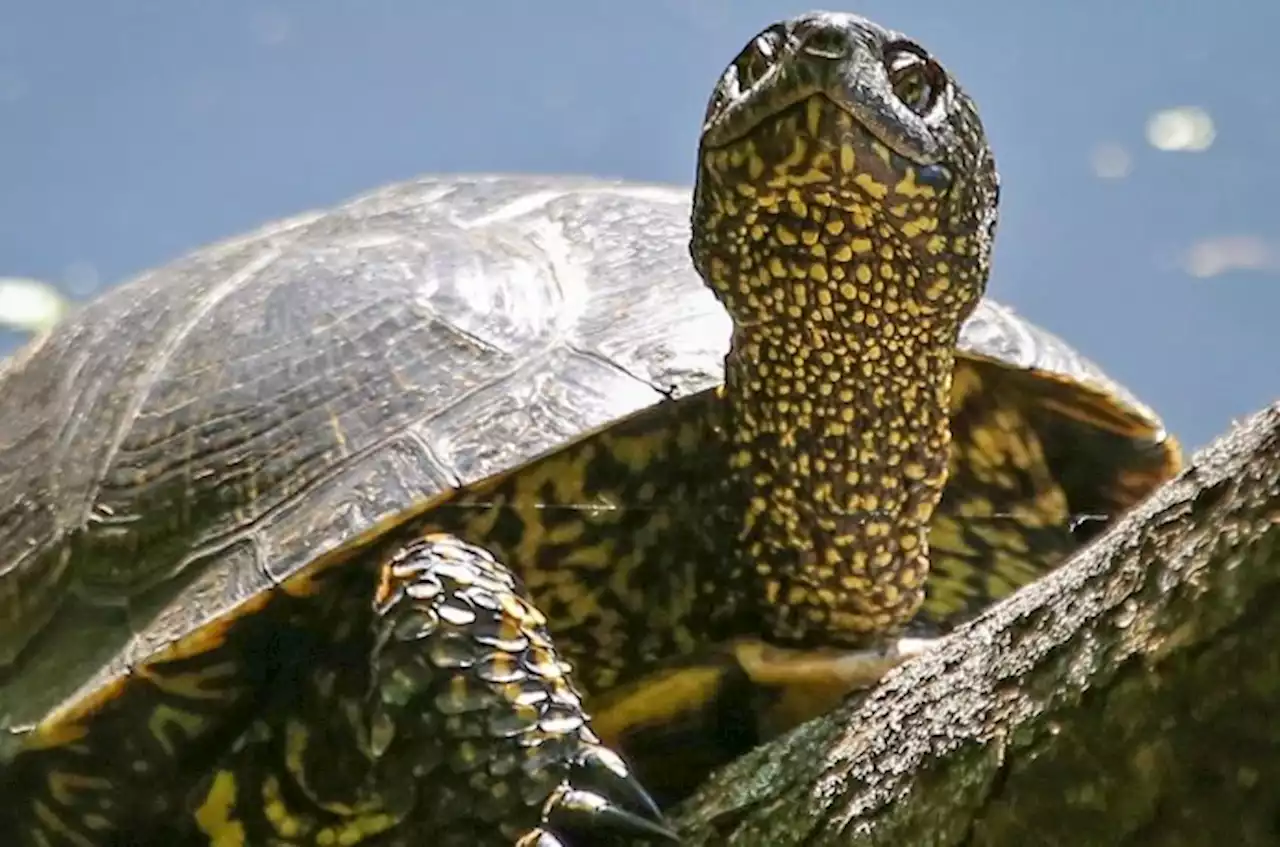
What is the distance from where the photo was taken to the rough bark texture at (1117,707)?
Answer: 1.56 ft

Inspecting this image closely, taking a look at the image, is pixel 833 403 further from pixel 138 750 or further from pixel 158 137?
pixel 158 137

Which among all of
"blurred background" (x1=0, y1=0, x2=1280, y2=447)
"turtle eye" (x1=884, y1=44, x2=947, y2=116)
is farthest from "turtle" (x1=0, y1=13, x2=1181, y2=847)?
"blurred background" (x1=0, y1=0, x2=1280, y2=447)

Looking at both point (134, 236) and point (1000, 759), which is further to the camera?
point (134, 236)

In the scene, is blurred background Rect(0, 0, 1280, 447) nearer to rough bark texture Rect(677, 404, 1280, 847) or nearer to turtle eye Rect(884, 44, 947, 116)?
turtle eye Rect(884, 44, 947, 116)

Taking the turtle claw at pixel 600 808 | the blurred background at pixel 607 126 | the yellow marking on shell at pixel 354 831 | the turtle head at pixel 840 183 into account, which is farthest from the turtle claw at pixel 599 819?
the blurred background at pixel 607 126

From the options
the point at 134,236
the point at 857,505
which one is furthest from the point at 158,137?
the point at 857,505

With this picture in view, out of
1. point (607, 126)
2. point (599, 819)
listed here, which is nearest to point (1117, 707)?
point (599, 819)

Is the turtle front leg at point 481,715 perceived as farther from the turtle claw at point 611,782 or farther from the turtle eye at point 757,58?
the turtle eye at point 757,58

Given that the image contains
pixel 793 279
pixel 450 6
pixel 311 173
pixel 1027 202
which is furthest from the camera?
pixel 311 173

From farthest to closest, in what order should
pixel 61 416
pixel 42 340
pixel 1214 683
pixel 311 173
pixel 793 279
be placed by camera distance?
pixel 311 173, pixel 42 340, pixel 61 416, pixel 793 279, pixel 1214 683

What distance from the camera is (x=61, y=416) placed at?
1224 mm

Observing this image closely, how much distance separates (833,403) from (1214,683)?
55cm

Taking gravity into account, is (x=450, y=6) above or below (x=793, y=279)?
below

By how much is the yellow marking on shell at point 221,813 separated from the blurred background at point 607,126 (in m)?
2.13
